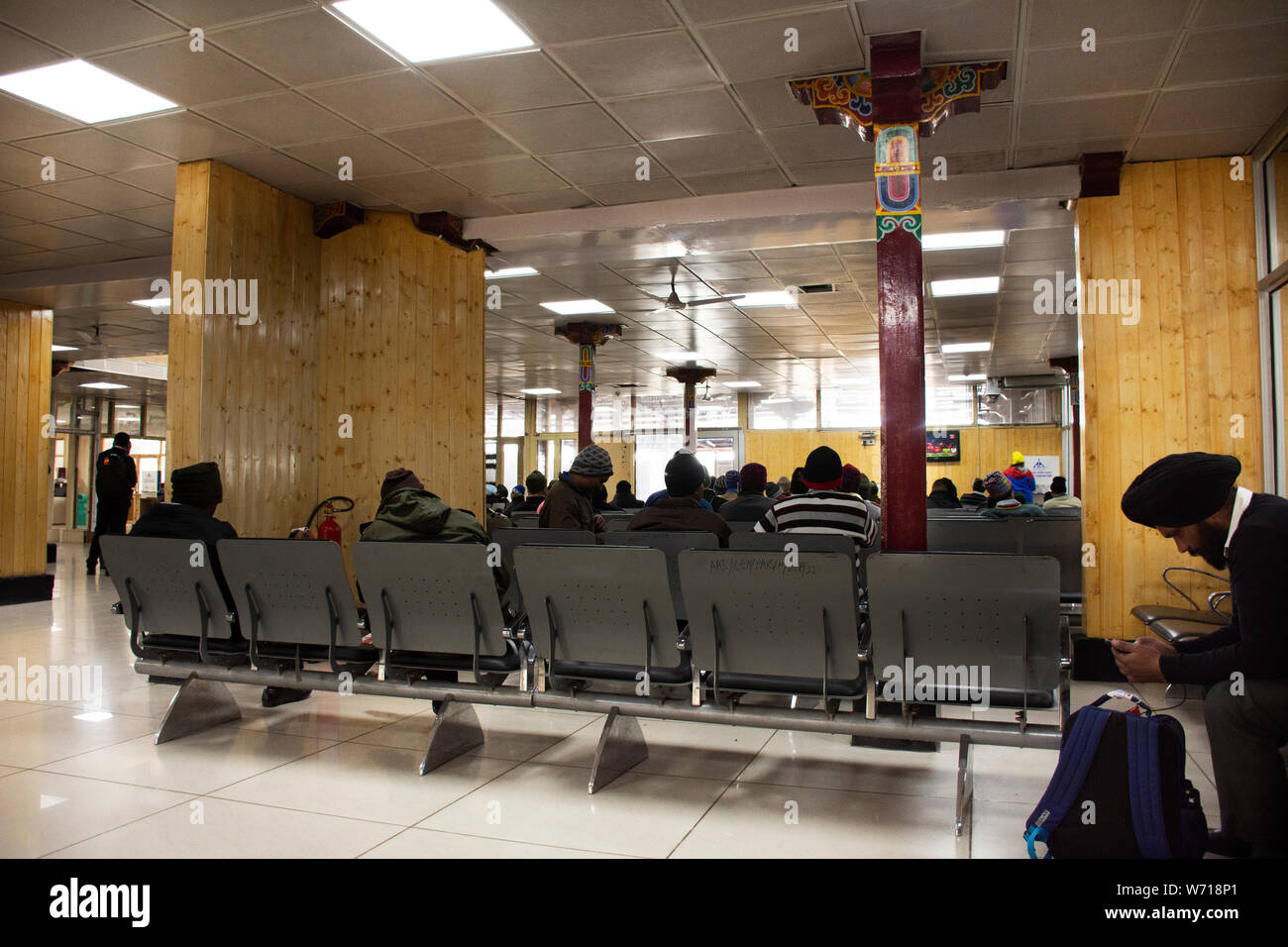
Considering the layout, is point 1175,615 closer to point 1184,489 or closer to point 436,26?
point 1184,489

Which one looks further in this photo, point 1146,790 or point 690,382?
point 690,382

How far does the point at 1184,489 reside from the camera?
91.5 inches

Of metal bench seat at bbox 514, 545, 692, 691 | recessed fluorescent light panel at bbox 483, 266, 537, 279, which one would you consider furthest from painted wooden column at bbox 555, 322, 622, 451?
metal bench seat at bbox 514, 545, 692, 691

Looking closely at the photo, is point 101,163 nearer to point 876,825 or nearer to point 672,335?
point 876,825

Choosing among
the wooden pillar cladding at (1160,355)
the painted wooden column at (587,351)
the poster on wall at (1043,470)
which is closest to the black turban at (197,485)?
the wooden pillar cladding at (1160,355)

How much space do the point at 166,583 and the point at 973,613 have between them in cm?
327

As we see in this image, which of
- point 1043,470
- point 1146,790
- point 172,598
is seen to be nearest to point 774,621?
point 1146,790

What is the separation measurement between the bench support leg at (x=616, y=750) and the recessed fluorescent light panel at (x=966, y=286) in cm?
701

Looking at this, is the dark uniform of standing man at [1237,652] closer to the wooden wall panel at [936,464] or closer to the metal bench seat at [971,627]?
the metal bench seat at [971,627]

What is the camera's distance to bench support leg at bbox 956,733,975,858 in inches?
97.4

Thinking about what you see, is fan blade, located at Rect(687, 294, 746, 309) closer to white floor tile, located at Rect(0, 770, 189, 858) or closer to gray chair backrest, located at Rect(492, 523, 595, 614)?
gray chair backrest, located at Rect(492, 523, 595, 614)

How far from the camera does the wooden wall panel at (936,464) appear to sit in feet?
55.1

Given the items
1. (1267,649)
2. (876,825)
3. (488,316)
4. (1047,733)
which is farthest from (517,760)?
(488,316)

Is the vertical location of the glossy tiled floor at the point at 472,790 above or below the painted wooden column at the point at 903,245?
below
